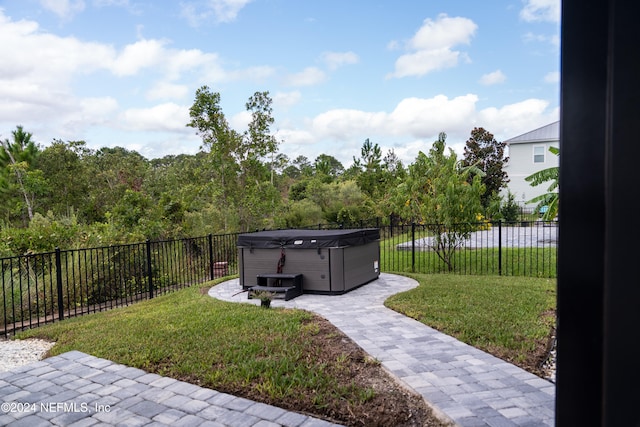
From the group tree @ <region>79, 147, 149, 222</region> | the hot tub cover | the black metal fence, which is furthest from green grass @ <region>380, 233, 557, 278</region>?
tree @ <region>79, 147, 149, 222</region>

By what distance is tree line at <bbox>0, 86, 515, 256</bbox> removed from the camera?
10.1m

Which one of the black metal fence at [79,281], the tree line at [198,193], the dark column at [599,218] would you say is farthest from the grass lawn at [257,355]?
the tree line at [198,193]

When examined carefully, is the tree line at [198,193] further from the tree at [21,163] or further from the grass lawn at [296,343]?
the grass lawn at [296,343]

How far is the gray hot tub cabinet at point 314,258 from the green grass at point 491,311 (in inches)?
40.9

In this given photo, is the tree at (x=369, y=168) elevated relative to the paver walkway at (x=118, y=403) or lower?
elevated

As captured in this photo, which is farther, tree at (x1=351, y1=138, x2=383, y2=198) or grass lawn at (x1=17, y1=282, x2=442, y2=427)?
tree at (x1=351, y1=138, x2=383, y2=198)

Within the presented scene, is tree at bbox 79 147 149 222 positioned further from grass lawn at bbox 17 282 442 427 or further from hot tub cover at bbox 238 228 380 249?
grass lawn at bbox 17 282 442 427

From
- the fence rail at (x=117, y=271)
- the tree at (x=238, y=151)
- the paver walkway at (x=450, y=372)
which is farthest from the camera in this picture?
the tree at (x=238, y=151)

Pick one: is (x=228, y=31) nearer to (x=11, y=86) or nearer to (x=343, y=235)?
(x=343, y=235)

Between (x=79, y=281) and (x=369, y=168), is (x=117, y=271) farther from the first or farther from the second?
(x=369, y=168)

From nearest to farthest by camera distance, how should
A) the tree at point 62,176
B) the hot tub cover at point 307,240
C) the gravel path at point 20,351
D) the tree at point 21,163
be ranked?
the gravel path at point 20,351
the hot tub cover at point 307,240
the tree at point 21,163
the tree at point 62,176

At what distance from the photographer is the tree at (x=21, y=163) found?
13672mm

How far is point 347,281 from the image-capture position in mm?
7402

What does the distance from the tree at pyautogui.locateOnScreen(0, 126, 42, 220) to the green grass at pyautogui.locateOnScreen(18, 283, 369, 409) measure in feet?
31.3
